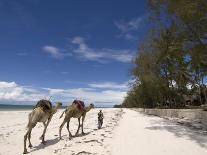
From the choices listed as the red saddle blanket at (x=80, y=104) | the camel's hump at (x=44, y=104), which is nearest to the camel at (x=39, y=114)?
the camel's hump at (x=44, y=104)

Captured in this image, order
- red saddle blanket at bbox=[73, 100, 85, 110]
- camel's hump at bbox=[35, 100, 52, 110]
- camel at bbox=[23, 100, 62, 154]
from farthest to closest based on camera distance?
red saddle blanket at bbox=[73, 100, 85, 110] → camel's hump at bbox=[35, 100, 52, 110] → camel at bbox=[23, 100, 62, 154]

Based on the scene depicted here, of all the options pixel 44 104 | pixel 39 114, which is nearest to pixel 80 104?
pixel 44 104

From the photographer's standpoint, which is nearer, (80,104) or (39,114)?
(39,114)

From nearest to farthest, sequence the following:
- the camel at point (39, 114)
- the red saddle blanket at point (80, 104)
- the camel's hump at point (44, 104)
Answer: the camel at point (39, 114) → the camel's hump at point (44, 104) → the red saddle blanket at point (80, 104)

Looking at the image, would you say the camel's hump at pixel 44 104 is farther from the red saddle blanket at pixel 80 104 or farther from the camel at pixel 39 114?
the red saddle blanket at pixel 80 104

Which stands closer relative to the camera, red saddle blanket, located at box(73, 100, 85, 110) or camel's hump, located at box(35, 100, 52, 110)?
camel's hump, located at box(35, 100, 52, 110)

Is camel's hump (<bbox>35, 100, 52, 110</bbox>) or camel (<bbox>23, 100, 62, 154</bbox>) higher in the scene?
camel's hump (<bbox>35, 100, 52, 110</bbox>)

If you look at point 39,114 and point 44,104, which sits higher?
point 44,104

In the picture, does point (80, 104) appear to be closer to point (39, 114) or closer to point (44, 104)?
point (44, 104)

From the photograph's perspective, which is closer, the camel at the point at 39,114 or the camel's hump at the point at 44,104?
the camel at the point at 39,114

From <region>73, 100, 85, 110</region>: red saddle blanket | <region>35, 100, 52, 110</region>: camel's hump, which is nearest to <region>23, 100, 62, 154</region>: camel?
<region>35, 100, 52, 110</region>: camel's hump

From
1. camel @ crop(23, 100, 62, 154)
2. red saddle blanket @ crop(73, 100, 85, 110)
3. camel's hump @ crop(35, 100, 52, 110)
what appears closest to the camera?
camel @ crop(23, 100, 62, 154)

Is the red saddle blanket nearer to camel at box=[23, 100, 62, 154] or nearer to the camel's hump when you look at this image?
camel at box=[23, 100, 62, 154]

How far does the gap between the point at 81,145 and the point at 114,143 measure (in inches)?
58.9
